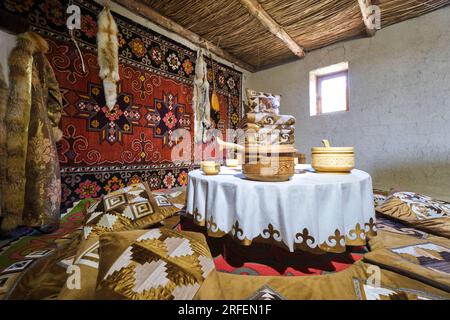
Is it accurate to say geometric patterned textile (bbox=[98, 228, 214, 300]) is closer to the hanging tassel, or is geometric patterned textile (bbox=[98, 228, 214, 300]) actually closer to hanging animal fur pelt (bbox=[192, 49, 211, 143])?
hanging animal fur pelt (bbox=[192, 49, 211, 143])

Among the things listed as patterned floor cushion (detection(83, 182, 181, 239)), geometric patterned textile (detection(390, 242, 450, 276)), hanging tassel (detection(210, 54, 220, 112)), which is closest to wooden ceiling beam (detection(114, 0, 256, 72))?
hanging tassel (detection(210, 54, 220, 112))

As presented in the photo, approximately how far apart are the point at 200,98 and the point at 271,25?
1.62m

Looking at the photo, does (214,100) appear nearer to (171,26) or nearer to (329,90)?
(171,26)

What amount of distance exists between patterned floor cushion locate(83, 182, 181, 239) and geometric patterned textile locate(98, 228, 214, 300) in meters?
0.45

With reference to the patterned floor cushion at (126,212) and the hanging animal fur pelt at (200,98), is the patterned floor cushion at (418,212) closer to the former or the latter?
the patterned floor cushion at (126,212)

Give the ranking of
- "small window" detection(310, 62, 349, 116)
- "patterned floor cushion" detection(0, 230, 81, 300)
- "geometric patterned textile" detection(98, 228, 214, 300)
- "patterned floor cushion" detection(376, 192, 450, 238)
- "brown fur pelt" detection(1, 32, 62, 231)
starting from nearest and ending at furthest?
"geometric patterned textile" detection(98, 228, 214, 300)
"patterned floor cushion" detection(0, 230, 81, 300)
"brown fur pelt" detection(1, 32, 62, 231)
"patterned floor cushion" detection(376, 192, 450, 238)
"small window" detection(310, 62, 349, 116)

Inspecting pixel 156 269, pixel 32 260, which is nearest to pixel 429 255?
pixel 156 269

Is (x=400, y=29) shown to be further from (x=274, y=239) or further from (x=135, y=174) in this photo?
(x=135, y=174)

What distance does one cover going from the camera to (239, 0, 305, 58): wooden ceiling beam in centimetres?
262

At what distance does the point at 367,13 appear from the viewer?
9.05 ft

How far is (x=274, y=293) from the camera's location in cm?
99

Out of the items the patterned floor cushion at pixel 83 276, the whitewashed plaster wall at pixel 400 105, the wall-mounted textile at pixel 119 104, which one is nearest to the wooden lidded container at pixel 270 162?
the patterned floor cushion at pixel 83 276

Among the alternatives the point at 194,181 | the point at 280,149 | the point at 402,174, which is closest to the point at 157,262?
the point at 194,181

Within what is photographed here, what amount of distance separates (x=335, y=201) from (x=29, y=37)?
2564 mm
